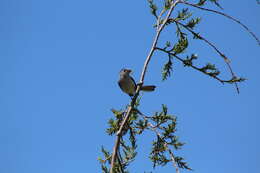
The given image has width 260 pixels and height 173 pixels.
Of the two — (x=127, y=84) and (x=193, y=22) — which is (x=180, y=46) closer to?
(x=193, y=22)

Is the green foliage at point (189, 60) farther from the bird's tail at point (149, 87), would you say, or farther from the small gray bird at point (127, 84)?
the small gray bird at point (127, 84)

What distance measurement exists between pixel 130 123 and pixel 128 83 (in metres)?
3.64

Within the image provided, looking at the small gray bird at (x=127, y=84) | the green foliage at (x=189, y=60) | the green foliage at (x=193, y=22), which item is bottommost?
the green foliage at (x=189, y=60)

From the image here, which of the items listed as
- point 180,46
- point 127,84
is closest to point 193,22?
point 180,46

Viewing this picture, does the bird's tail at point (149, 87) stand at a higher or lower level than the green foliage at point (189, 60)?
higher

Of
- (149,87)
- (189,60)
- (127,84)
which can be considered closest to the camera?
(189,60)

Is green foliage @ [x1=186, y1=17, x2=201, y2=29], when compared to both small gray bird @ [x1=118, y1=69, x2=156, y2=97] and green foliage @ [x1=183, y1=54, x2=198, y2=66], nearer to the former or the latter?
green foliage @ [x1=183, y1=54, x2=198, y2=66]

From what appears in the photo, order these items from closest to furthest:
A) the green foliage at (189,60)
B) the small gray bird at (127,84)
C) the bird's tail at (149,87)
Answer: the green foliage at (189,60) < the bird's tail at (149,87) < the small gray bird at (127,84)

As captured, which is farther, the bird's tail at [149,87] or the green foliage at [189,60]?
the bird's tail at [149,87]

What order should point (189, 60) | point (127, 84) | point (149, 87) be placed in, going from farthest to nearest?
point (127, 84) → point (149, 87) → point (189, 60)

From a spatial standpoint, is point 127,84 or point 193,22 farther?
point 127,84

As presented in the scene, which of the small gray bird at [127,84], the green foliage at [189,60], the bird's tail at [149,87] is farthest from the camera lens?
the small gray bird at [127,84]

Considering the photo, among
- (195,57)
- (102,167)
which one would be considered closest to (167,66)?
(195,57)

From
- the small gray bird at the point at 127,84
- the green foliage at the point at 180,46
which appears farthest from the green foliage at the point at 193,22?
the small gray bird at the point at 127,84
